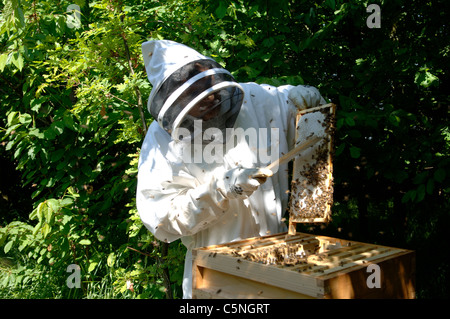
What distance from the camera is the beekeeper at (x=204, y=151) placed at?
2508mm

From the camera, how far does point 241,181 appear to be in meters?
2.31

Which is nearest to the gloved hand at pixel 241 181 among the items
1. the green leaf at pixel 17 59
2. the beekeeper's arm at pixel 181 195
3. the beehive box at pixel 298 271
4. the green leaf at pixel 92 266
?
the beekeeper's arm at pixel 181 195

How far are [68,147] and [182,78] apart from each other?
8.91ft

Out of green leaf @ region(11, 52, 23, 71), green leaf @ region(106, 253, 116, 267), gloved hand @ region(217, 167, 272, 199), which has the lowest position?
green leaf @ region(106, 253, 116, 267)

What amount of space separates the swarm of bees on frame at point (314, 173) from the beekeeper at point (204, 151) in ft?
0.49

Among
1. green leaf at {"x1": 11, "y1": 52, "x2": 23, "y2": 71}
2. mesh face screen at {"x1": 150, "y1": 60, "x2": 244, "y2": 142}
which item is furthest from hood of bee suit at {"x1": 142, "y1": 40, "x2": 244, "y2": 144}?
green leaf at {"x1": 11, "y1": 52, "x2": 23, "y2": 71}

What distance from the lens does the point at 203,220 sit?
2506mm

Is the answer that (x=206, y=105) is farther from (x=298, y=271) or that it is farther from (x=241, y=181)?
(x=298, y=271)

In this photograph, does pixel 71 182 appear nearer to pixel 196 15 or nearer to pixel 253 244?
pixel 196 15

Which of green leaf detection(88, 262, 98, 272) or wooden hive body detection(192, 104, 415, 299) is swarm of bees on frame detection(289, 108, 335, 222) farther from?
green leaf detection(88, 262, 98, 272)

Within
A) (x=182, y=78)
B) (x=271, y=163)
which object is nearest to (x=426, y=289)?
(x=271, y=163)

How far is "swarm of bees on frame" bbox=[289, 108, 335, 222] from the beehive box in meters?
0.20

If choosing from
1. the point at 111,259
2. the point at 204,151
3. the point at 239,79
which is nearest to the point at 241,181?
the point at 204,151

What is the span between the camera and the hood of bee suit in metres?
2.52
